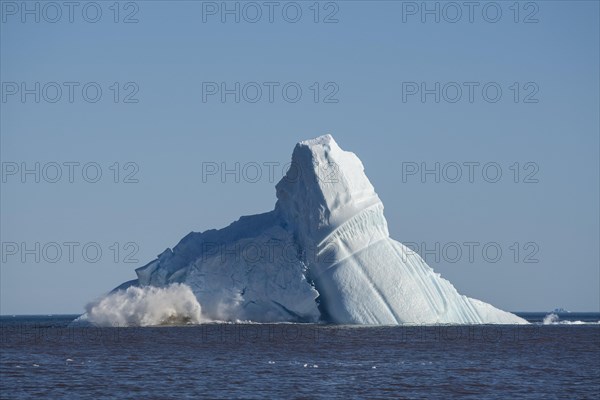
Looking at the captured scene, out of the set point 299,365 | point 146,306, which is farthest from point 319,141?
point 299,365

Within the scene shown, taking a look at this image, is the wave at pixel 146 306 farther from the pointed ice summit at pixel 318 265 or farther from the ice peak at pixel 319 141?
the ice peak at pixel 319 141

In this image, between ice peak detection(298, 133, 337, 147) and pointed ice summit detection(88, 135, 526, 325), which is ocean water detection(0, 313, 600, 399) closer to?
pointed ice summit detection(88, 135, 526, 325)

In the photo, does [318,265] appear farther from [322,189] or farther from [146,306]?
[146,306]

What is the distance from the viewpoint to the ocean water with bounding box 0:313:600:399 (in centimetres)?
2209

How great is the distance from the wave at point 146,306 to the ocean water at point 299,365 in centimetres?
65

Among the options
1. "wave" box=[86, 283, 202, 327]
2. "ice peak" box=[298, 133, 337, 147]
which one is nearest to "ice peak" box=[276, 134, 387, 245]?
"ice peak" box=[298, 133, 337, 147]

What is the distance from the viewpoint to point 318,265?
131ft

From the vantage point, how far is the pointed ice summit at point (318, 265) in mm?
39281

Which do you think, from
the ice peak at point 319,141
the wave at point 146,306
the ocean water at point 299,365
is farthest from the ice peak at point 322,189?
the wave at point 146,306

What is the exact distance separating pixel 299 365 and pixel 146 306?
47.0 ft

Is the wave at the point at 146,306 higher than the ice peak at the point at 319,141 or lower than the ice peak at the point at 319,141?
lower

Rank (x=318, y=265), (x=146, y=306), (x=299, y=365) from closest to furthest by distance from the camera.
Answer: (x=299, y=365)
(x=318, y=265)
(x=146, y=306)

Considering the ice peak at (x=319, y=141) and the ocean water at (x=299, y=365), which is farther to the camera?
the ice peak at (x=319, y=141)

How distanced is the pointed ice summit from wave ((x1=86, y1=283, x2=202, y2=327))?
454mm
